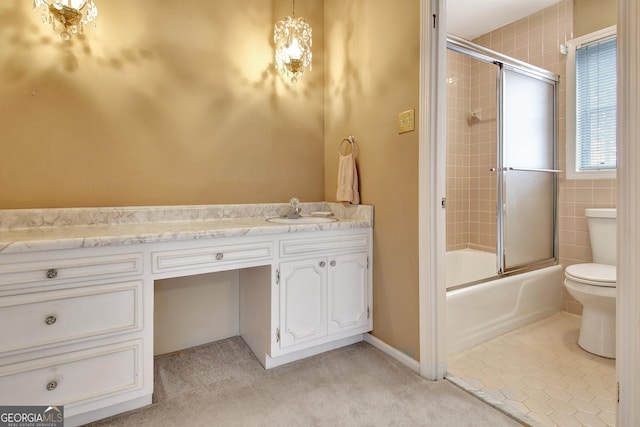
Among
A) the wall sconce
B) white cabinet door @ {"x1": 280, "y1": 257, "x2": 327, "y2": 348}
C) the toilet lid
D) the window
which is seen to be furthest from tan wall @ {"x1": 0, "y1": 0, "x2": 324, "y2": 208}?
the window

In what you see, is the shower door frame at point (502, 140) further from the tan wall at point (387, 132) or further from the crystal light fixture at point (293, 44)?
the crystal light fixture at point (293, 44)

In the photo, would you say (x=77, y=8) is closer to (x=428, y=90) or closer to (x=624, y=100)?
(x=428, y=90)

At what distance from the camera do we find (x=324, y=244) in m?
1.87

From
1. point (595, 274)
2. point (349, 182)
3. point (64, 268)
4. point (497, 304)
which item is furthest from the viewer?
point (497, 304)

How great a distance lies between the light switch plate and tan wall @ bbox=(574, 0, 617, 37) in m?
1.94

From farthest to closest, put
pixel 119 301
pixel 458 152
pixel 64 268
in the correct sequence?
pixel 458 152, pixel 119 301, pixel 64 268

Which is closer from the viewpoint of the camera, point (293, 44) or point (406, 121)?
point (406, 121)

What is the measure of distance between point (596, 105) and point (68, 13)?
3.48m

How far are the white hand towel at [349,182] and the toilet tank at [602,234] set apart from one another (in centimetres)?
176

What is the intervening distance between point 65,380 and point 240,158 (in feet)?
4.76

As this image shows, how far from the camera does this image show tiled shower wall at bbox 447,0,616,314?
2.54 metres

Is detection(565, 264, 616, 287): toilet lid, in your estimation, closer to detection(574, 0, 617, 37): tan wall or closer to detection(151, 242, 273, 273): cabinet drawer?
detection(574, 0, 617, 37): tan wall

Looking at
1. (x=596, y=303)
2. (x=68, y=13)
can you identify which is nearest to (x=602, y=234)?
(x=596, y=303)

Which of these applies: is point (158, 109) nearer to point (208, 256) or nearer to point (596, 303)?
point (208, 256)
